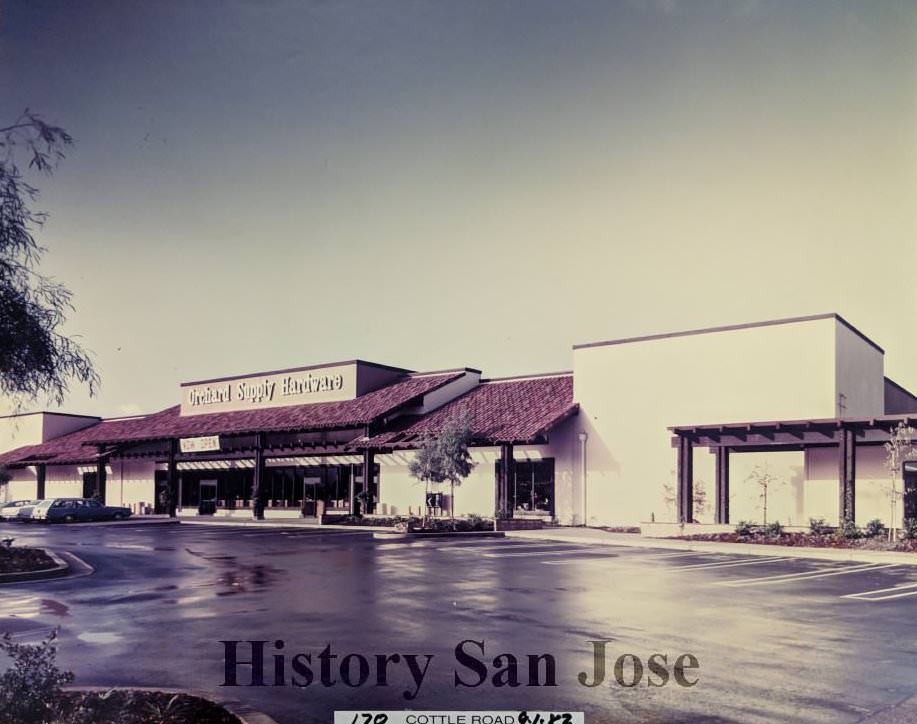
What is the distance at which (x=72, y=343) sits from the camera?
30.7 feet

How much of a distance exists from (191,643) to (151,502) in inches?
1821

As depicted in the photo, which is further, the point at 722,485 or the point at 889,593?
the point at 722,485

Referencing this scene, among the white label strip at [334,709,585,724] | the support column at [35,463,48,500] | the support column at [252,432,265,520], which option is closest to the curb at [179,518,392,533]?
the support column at [252,432,265,520]

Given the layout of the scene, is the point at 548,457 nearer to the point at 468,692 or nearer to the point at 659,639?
the point at 659,639

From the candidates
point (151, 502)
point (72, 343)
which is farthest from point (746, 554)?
point (151, 502)

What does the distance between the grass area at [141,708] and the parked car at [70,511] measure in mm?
39600

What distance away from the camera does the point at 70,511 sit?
43.3 metres

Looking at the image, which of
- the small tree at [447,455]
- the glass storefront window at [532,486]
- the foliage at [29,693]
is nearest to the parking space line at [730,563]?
the glass storefront window at [532,486]

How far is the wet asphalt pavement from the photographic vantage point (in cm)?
779

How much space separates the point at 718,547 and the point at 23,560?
1803 cm

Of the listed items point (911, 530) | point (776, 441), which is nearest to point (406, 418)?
point (776, 441)

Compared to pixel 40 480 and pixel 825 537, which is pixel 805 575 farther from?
pixel 40 480

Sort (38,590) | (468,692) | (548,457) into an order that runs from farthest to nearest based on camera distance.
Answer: (548,457), (38,590), (468,692)

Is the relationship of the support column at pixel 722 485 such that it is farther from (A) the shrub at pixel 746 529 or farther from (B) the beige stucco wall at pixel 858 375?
(B) the beige stucco wall at pixel 858 375
